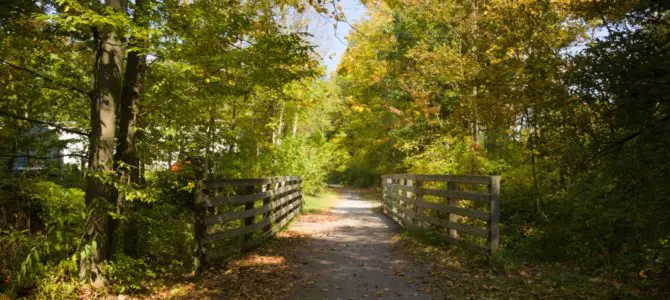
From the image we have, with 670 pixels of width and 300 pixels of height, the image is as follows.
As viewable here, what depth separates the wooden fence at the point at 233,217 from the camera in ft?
21.4

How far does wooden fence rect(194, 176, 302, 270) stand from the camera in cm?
651

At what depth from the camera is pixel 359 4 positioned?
6.80 meters

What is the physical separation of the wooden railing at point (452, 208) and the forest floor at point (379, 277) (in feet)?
1.31

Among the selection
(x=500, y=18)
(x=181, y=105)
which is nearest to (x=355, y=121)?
(x=500, y=18)

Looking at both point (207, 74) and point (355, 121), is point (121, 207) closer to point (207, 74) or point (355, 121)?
point (207, 74)

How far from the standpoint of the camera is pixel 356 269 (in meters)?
6.98

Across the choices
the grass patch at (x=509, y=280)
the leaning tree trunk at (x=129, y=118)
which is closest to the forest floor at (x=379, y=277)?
the grass patch at (x=509, y=280)

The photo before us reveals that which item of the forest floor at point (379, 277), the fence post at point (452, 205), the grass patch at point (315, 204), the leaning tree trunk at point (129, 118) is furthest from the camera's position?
the grass patch at point (315, 204)

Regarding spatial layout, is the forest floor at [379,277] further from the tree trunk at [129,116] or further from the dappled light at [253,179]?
the tree trunk at [129,116]

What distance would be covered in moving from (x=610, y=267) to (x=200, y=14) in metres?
6.88

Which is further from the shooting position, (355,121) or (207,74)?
(355,121)

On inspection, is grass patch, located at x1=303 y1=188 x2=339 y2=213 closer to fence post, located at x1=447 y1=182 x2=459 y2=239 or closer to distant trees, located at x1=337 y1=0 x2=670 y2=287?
distant trees, located at x1=337 y1=0 x2=670 y2=287

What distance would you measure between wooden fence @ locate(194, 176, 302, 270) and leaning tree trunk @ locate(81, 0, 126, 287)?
1.25 meters

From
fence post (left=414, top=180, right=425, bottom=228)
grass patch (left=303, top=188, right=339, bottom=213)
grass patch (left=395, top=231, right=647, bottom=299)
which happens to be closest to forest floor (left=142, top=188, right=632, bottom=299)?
grass patch (left=395, top=231, right=647, bottom=299)
